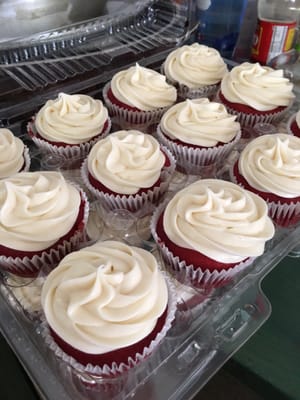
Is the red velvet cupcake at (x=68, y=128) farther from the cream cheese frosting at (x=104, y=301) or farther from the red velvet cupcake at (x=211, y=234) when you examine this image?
the cream cheese frosting at (x=104, y=301)

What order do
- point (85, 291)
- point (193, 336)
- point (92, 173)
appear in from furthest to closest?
1. point (92, 173)
2. point (193, 336)
3. point (85, 291)


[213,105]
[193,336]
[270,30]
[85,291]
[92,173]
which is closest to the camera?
[85,291]

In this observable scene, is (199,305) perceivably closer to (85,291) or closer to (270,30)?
(85,291)

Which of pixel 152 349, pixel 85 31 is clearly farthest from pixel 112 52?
pixel 152 349

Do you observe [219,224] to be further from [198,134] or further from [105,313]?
[198,134]

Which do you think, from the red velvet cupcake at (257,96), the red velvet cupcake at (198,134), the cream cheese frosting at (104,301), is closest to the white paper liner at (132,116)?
the red velvet cupcake at (198,134)

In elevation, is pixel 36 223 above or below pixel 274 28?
below

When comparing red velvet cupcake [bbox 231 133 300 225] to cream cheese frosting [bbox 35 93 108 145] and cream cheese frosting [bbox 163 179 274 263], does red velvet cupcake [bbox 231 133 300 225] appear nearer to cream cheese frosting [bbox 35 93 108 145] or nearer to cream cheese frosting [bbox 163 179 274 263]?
cream cheese frosting [bbox 163 179 274 263]

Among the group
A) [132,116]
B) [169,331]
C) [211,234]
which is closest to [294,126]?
[132,116]
